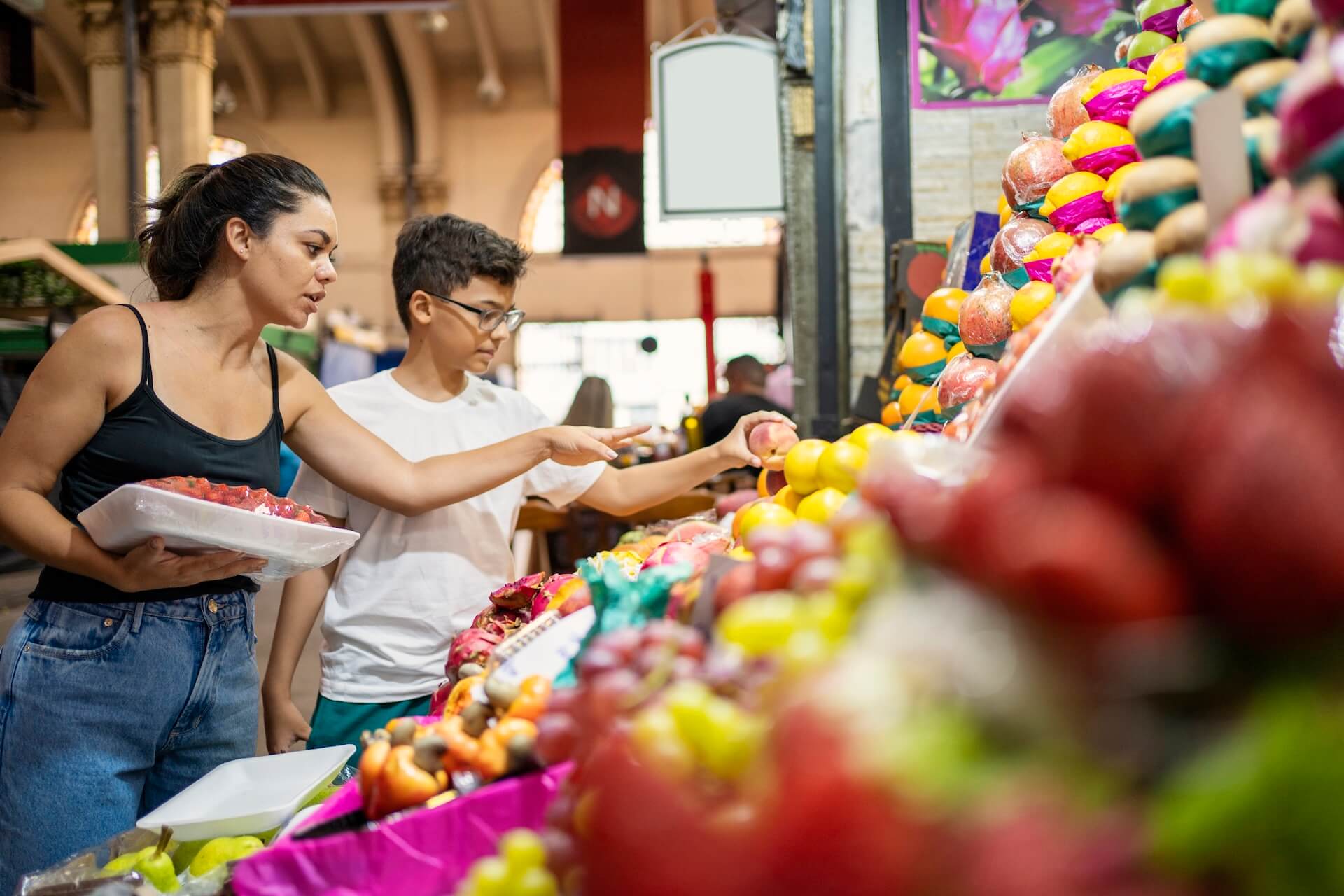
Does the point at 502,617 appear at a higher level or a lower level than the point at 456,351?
lower

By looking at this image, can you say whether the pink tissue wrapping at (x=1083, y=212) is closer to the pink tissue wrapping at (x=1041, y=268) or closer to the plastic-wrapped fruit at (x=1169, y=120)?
the pink tissue wrapping at (x=1041, y=268)

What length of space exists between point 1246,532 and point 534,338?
17.9 meters

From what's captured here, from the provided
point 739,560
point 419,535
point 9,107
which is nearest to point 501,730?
point 739,560

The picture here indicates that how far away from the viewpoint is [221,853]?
1.17 metres

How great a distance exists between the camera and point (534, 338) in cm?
1806

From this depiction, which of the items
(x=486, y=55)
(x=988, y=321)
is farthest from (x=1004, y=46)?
(x=486, y=55)

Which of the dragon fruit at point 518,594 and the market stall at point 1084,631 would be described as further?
the dragon fruit at point 518,594

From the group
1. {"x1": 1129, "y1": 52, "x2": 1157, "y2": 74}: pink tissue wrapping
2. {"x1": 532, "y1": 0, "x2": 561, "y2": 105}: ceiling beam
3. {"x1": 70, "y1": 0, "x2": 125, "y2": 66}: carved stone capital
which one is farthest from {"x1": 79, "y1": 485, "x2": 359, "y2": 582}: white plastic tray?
{"x1": 532, "y1": 0, "x2": 561, "y2": 105}: ceiling beam

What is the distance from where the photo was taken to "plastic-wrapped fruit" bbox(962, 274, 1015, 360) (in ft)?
5.60

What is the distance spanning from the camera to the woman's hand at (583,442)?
212cm

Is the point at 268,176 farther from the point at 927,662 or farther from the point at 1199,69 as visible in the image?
the point at 927,662

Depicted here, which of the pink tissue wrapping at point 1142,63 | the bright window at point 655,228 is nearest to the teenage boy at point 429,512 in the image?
the pink tissue wrapping at point 1142,63

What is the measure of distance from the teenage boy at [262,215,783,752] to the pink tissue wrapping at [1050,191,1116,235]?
2.10 ft

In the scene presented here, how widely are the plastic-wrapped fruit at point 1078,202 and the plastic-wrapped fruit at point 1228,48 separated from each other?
0.75 m
